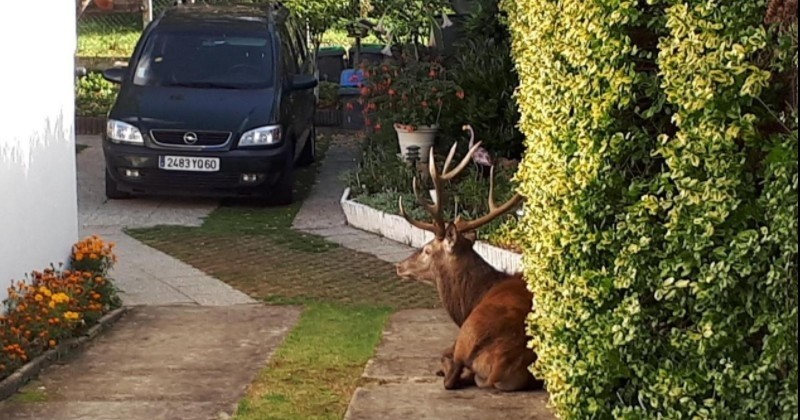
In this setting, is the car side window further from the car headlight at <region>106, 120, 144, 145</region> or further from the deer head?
the deer head

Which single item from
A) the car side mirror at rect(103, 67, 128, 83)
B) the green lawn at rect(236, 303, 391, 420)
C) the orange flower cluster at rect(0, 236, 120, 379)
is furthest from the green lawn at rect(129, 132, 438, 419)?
the car side mirror at rect(103, 67, 128, 83)

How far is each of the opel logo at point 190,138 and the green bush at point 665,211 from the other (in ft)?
27.3

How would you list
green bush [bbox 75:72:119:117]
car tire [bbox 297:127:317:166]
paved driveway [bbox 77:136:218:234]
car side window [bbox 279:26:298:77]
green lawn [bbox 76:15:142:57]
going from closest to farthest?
paved driveway [bbox 77:136:218:234]
car side window [bbox 279:26:298:77]
car tire [bbox 297:127:317:166]
green bush [bbox 75:72:119:117]
green lawn [bbox 76:15:142:57]

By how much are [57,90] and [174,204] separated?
4.59m

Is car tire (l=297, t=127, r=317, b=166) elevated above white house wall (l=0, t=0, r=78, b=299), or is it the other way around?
white house wall (l=0, t=0, r=78, b=299)

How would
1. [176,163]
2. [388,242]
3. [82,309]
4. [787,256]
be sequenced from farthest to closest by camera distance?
[176,163] → [388,242] → [82,309] → [787,256]

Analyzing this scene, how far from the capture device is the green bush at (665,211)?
4504mm

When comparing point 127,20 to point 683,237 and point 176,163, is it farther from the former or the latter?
point 683,237

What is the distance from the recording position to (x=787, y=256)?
4387 millimetres

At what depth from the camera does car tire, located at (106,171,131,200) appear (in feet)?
46.4

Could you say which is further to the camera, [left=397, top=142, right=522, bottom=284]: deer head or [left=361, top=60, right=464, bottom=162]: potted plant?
[left=361, top=60, right=464, bottom=162]: potted plant

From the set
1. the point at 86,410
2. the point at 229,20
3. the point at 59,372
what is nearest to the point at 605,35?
the point at 86,410

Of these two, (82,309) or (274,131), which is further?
(274,131)

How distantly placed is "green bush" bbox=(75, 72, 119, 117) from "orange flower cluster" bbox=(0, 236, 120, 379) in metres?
10.2
